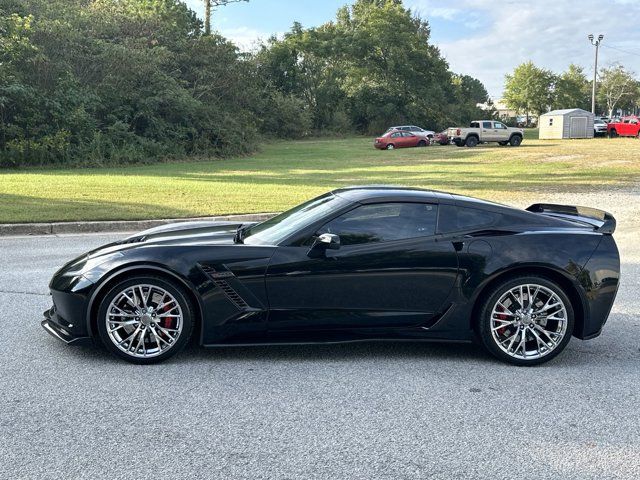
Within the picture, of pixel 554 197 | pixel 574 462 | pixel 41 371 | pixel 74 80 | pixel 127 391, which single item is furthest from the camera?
pixel 74 80

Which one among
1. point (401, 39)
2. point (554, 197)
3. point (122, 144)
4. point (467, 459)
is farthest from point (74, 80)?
point (401, 39)

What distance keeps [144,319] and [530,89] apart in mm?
99852

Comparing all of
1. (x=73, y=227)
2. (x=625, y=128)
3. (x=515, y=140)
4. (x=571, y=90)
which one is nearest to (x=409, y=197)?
(x=73, y=227)

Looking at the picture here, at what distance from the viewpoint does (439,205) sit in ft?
16.2

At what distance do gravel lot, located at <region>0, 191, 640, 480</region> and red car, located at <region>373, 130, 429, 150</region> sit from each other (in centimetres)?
3678

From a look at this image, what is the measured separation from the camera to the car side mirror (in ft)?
15.0

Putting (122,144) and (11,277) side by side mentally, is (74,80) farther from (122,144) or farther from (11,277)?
(11,277)

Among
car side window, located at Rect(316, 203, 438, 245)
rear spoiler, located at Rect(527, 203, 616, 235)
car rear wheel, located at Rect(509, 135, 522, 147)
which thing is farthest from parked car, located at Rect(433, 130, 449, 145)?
car side window, located at Rect(316, 203, 438, 245)

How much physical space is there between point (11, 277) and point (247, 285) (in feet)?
14.2

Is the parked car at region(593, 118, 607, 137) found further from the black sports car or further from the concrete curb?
the black sports car

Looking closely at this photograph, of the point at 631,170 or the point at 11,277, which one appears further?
the point at 631,170

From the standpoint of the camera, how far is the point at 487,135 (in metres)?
42.7

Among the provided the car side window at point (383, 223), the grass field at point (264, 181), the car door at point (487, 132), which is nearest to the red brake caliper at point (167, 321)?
the car side window at point (383, 223)

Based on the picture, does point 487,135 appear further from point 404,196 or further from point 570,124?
point 404,196
